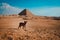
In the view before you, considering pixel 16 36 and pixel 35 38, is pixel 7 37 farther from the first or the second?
pixel 35 38

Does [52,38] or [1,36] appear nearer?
[1,36]

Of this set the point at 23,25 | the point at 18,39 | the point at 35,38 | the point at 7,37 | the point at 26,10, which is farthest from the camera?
the point at 26,10

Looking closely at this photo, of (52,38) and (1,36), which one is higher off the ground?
(1,36)

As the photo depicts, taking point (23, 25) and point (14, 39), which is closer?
point (14, 39)

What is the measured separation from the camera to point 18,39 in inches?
404

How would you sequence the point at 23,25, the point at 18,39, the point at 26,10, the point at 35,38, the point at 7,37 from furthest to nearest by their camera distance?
the point at 26,10 < the point at 23,25 < the point at 35,38 < the point at 18,39 < the point at 7,37

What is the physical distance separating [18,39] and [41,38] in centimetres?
280

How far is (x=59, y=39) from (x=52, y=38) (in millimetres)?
770

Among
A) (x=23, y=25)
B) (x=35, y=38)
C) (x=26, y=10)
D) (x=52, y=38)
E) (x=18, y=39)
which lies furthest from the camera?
(x=26, y=10)

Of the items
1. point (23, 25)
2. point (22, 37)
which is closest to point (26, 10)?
point (23, 25)

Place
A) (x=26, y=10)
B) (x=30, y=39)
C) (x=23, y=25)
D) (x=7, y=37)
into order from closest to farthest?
(x=7, y=37), (x=30, y=39), (x=23, y=25), (x=26, y=10)

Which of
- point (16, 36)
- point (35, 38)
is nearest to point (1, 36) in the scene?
point (16, 36)

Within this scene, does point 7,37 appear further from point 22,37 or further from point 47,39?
point 47,39

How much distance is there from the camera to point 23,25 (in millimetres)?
15539
